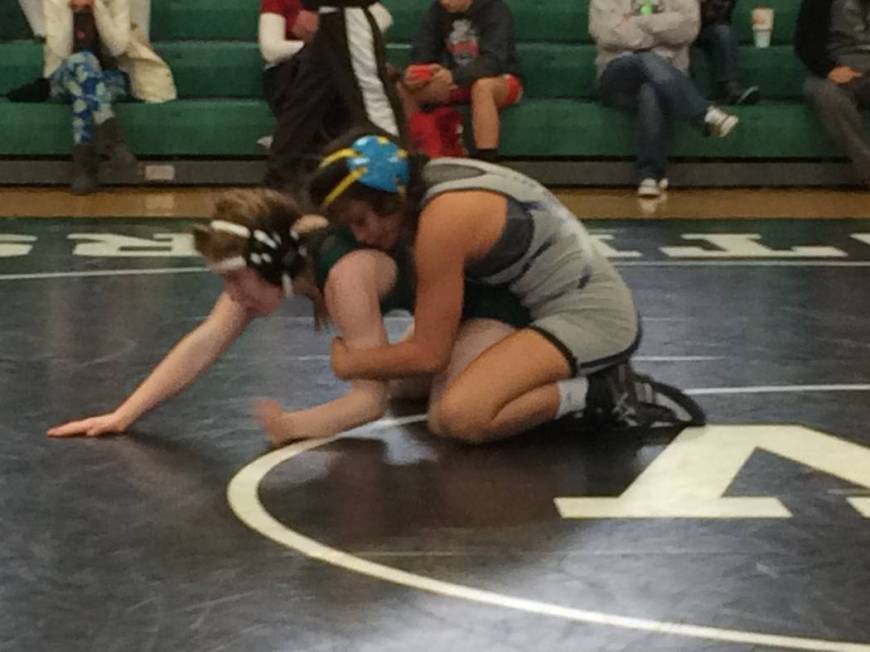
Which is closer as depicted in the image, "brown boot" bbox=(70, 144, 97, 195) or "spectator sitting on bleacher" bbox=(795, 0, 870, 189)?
"brown boot" bbox=(70, 144, 97, 195)

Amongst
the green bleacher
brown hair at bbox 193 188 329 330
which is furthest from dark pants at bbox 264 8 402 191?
brown hair at bbox 193 188 329 330

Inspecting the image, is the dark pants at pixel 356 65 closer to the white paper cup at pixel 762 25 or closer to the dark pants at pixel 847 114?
the dark pants at pixel 847 114

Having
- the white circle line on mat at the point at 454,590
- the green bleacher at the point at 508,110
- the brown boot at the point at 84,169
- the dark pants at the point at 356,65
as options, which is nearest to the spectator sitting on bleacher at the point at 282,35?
the green bleacher at the point at 508,110

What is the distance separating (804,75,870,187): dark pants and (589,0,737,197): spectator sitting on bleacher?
535mm

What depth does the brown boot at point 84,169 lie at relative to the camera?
8.12 meters

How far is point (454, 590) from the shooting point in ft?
8.45

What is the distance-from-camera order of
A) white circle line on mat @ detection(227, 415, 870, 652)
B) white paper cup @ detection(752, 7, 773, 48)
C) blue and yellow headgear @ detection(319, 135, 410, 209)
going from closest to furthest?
white circle line on mat @ detection(227, 415, 870, 652) → blue and yellow headgear @ detection(319, 135, 410, 209) → white paper cup @ detection(752, 7, 773, 48)

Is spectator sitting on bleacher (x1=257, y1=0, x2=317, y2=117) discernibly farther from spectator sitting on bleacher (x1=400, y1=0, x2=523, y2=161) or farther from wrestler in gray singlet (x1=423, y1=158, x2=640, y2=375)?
wrestler in gray singlet (x1=423, y1=158, x2=640, y2=375)

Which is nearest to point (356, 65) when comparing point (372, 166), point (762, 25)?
point (372, 166)

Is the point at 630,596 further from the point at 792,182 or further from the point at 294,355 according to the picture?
the point at 792,182

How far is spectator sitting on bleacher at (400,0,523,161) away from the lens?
26.5ft

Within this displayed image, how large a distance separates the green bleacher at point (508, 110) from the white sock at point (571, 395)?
16.5 ft

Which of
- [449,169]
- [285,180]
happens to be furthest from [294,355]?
[285,180]

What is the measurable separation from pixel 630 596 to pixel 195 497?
0.93m
